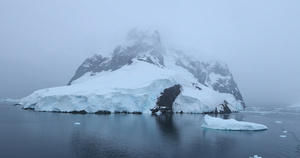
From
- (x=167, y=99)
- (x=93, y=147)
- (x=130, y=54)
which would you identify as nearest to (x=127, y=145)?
(x=93, y=147)

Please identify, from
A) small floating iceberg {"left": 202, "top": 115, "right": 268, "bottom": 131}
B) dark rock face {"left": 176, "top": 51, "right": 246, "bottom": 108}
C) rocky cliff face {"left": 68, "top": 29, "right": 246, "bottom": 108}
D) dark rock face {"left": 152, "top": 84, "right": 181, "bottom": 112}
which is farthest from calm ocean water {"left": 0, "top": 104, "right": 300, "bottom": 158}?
dark rock face {"left": 176, "top": 51, "right": 246, "bottom": 108}

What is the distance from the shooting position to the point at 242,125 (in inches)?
1426

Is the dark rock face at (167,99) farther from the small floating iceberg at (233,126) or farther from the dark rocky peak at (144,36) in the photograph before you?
the dark rocky peak at (144,36)

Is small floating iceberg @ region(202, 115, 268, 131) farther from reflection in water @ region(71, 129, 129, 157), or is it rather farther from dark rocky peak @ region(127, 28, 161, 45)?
dark rocky peak @ region(127, 28, 161, 45)

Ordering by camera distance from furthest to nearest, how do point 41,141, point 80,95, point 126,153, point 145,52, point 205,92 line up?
point 145,52
point 205,92
point 80,95
point 41,141
point 126,153

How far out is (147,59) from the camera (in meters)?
102

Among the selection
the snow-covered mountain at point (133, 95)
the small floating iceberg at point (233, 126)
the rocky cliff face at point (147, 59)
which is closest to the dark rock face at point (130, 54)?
the rocky cliff face at point (147, 59)

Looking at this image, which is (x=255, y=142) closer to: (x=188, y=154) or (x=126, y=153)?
(x=188, y=154)

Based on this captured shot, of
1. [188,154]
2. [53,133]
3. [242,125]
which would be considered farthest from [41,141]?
[242,125]

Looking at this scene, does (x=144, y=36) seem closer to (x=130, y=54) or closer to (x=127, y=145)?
→ (x=130, y=54)

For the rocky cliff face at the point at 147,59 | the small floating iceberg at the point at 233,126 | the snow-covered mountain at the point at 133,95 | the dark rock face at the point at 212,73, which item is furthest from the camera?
the dark rock face at the point at 212,73

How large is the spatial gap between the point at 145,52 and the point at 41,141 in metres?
90.1

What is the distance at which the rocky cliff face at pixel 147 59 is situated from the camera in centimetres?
10969

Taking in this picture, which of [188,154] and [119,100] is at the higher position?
[119,100]
